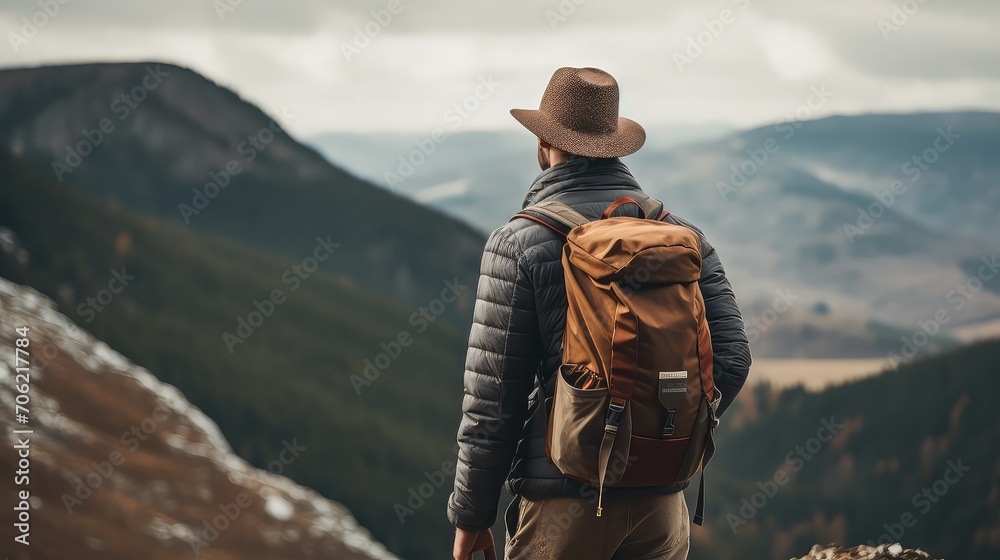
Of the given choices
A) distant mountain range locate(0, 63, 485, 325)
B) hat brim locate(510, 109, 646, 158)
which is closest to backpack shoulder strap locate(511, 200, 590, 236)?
hat brim locate(510, 109, 646, 158)

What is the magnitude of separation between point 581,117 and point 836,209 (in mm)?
16538

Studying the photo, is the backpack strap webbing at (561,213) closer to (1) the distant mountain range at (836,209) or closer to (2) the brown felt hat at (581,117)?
(2) the brown felt hat at (581,117)

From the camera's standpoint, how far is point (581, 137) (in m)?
2.39

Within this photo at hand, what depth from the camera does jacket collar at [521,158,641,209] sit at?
2367 mm

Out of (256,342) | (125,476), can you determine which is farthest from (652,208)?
(256,342)

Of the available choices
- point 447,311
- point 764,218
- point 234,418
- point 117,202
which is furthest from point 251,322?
point 764,218

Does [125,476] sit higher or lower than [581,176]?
lower

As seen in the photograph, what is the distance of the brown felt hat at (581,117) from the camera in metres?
2.37

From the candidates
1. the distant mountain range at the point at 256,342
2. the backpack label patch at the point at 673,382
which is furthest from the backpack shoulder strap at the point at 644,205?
the distant mountain range at the point at 256,342

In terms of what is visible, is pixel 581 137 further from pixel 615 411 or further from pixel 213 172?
pixel 213 172

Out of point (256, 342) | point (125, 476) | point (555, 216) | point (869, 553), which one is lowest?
point (256, 342)

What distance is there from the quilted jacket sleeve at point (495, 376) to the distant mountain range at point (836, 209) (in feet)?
41.2

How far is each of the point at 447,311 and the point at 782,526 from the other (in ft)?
18.3

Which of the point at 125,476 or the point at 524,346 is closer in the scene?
the point at 524,346
